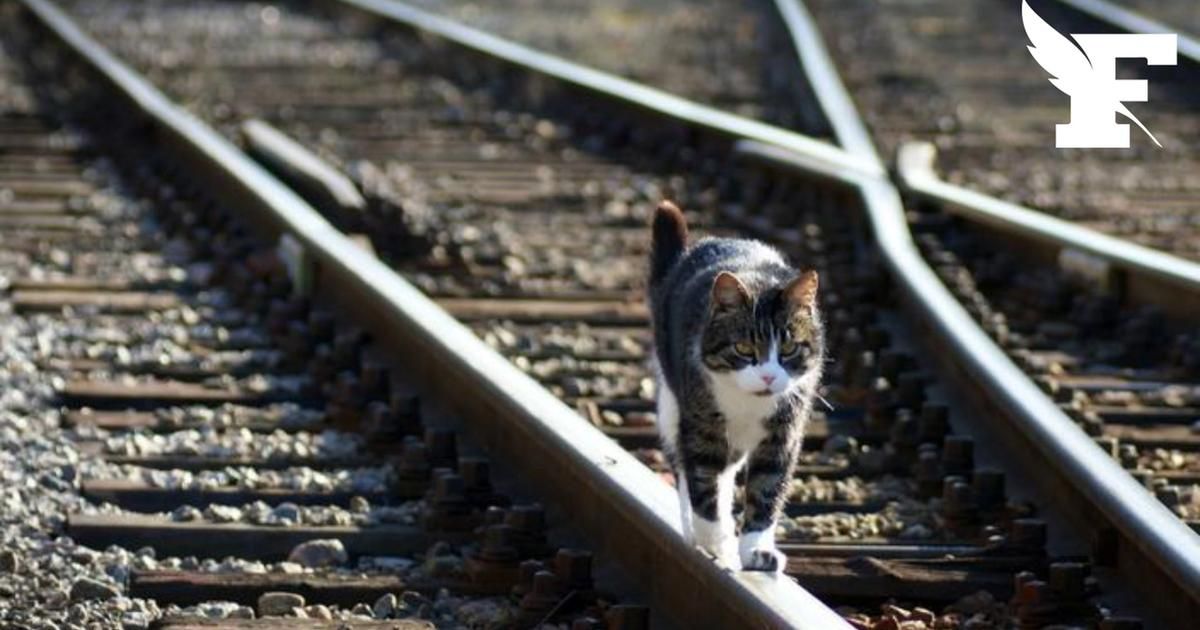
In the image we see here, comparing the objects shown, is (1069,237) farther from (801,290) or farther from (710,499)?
(710,499)

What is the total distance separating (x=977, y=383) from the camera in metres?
7.04

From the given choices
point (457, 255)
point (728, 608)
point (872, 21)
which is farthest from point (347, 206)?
point (872, 21)

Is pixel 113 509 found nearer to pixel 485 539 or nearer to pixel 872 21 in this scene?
pixel 485 539

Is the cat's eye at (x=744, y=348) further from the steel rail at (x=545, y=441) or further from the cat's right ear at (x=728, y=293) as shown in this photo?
the steel rail at (x=545, y=441)

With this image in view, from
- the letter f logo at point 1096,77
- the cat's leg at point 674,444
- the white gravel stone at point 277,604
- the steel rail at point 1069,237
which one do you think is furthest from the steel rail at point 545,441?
the letter f logo at point 1096,77

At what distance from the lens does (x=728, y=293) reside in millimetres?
5203

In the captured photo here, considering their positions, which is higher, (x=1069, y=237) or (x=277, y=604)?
(x=1069, y=237)

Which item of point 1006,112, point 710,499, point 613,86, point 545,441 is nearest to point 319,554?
point 545,441

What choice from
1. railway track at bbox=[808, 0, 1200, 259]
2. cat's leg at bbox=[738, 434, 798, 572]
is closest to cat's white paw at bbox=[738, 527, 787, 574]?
cat's leg at bbox=[738, 434, 798, 572]

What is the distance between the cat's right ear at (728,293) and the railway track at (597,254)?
60cm

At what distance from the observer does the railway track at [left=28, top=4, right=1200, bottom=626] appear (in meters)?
5.80

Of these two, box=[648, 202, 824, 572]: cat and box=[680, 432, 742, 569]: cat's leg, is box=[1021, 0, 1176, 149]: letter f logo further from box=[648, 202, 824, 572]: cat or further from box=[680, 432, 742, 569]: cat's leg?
box=[680, 432, 742, 569]: cat's leg

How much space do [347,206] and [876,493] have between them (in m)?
3.55

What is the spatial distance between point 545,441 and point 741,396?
3.35 ft
